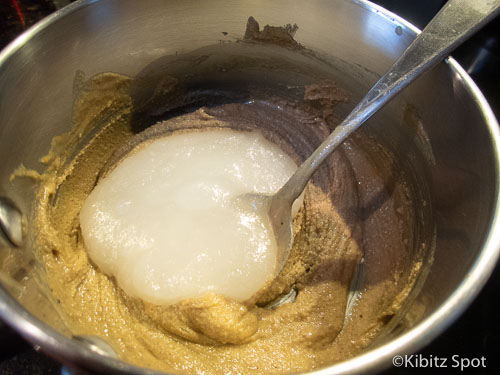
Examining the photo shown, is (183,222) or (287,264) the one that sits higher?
(183,222)

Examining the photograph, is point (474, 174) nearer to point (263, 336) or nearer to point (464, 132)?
point (464, 132)

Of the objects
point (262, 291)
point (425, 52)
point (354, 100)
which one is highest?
point (425, 52)

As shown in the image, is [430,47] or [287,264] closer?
[430,47]

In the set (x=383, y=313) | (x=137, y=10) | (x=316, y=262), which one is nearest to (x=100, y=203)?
(x=137, y=10)

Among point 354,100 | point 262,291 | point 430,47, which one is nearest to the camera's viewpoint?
point 430,47

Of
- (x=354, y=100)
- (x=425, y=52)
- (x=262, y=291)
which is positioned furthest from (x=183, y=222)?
(x=425, y=52)

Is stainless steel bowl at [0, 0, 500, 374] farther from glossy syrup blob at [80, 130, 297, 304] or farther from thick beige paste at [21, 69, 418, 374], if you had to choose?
glossy syrup blob at [80, 130, 297, 304]

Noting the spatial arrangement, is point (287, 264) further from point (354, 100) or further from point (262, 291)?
point (354, 100)
